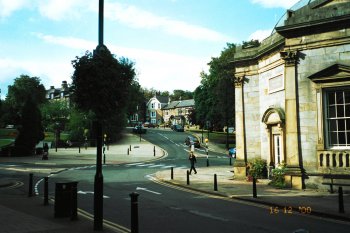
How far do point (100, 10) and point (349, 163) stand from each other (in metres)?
12.4

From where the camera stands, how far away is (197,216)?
11445 mm

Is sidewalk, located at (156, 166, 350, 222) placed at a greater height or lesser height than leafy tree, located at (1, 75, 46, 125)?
lesser

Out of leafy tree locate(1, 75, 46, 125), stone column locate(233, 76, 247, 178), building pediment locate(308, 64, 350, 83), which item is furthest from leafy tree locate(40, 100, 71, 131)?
building pediment locate(308, 64, 350, 83)

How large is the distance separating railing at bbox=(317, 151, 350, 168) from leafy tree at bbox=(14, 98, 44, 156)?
131 ft

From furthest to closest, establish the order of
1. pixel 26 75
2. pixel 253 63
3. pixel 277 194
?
pixel 26 75 < pixel 253 63 < pixel 277 194

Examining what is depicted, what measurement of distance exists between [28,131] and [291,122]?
38.5 m

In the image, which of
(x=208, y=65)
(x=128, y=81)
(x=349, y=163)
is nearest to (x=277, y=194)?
(x=349, y=163)

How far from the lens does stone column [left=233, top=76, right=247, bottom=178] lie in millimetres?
22969

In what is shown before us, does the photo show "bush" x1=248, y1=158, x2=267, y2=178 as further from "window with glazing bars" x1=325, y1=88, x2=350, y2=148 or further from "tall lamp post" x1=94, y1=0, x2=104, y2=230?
"tall lamp post" x1=94, y1=0, x2=104, y2=230

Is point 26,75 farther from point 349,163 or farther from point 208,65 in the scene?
point 349,163

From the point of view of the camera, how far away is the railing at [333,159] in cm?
1596

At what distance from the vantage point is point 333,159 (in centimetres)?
1633

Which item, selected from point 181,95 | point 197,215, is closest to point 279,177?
point 197,215

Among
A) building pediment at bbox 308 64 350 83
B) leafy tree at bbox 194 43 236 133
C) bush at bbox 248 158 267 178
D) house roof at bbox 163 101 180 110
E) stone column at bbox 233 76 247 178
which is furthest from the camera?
house roof at bbox 163 101 180 110
